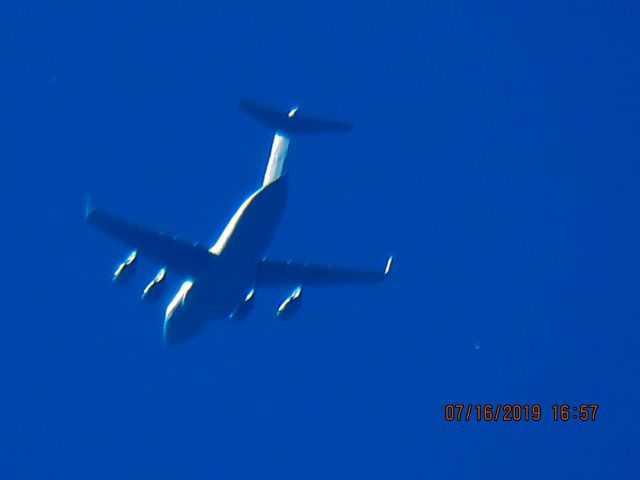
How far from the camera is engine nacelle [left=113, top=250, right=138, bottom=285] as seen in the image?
33219 millimetres

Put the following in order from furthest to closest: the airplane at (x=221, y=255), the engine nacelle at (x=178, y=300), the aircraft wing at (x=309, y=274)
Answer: the aircraft wing at (x=309, y=274)
the engine nacelle at (x=178, y=300)
the airplane at (x=221, y=255)

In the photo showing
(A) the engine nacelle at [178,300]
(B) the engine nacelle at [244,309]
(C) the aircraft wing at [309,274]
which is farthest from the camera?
(C) the aircraft wing at [309,274]

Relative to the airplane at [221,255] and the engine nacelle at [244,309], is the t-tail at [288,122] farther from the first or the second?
the engine nacelle at [244,309]

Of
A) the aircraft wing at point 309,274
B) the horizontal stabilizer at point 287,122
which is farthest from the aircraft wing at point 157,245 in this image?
the horizontal stabilizer at point 287,122

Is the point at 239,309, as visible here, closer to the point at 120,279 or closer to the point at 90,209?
the point at 120,279

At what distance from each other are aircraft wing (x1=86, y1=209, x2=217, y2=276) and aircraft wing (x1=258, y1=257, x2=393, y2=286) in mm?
3305

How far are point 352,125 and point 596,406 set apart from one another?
24644 millimetres

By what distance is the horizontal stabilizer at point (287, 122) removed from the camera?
33375 mm

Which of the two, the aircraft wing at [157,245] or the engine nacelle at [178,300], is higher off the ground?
the aircraft wing at [157,245]

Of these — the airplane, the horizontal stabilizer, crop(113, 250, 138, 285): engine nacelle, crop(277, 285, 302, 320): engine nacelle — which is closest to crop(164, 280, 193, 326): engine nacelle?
the airplane

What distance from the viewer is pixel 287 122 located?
34.0 meters

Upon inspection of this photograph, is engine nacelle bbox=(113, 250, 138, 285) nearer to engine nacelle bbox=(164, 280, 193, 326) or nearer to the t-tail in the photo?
engine nacelle bbox=(164, 280, 193, 326)

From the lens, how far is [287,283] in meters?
37.2

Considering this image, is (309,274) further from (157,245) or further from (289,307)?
(157,245)
